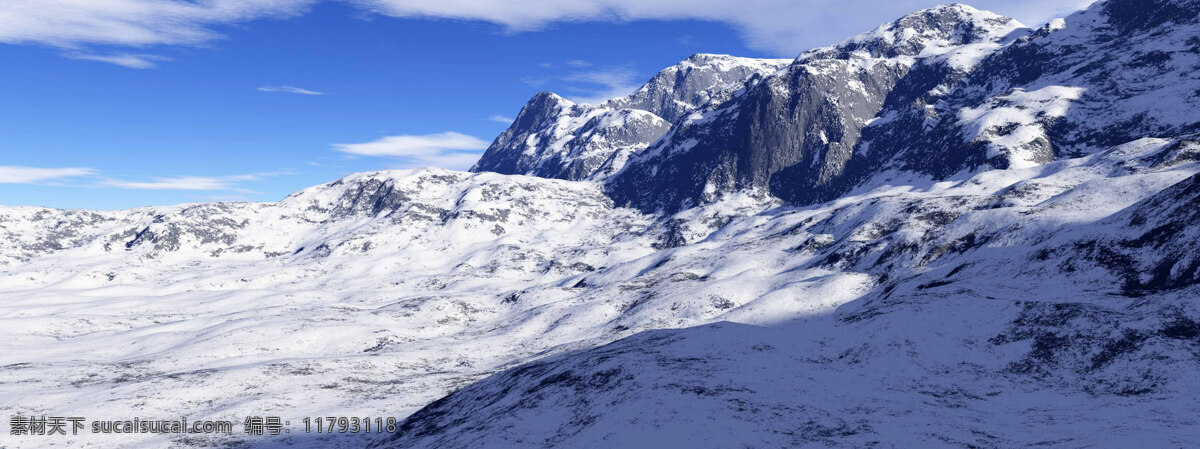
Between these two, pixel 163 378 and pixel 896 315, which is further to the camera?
pixel 163 378

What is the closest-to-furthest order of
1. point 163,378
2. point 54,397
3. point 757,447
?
point 757,447, point 54,397, point 163,378

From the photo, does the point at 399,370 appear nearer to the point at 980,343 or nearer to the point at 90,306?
the point at 980,343

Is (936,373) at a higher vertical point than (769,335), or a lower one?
lower

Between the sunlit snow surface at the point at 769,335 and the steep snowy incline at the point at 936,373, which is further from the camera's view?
the sunlit snow surface at the point at 769,335

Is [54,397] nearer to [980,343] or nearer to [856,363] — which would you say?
[856,363]

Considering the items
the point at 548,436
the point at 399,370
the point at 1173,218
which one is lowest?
the point at 399,370

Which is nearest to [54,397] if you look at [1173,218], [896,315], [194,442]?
[194,442]

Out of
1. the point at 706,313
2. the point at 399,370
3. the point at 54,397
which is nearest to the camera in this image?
the point at 54,397

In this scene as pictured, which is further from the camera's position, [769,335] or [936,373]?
[769,335]

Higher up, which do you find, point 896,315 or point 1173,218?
point 1173,218

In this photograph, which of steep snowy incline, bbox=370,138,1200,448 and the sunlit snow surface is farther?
the sunlit snow surface
